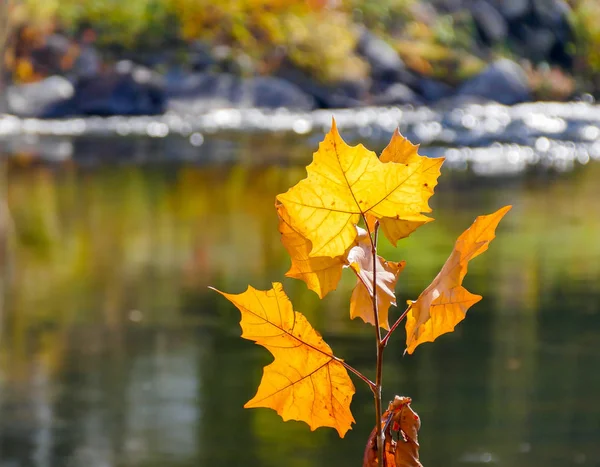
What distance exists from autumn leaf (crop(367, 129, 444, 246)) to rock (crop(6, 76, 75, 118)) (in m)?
26.3

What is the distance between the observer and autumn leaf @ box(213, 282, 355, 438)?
0.97m

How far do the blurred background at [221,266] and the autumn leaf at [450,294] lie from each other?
3487 millimetres

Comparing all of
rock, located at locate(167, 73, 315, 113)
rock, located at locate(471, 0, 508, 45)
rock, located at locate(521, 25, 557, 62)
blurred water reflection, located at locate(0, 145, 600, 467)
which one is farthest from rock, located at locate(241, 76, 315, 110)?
blurred water reflection, located at locate(0, 145, 600, 467)

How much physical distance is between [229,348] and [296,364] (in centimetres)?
513

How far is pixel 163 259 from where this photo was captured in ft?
29.1

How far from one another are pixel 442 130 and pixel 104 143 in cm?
619

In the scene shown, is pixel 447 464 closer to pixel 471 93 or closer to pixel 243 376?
pixel 243 376

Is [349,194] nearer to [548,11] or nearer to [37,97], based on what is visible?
[37,97]

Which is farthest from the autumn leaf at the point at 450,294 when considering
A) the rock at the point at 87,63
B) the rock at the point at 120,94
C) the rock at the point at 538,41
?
the rock at the point at 538,41

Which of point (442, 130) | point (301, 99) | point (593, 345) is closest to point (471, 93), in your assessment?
point (301, 99)

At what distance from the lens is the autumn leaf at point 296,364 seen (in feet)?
3.18

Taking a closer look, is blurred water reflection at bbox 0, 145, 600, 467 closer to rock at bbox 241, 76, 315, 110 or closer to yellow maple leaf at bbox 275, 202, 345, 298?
yellow maple leaf at bbox 275, 202, 345, 298

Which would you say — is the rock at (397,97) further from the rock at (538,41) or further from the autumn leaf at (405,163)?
the autumn leaf at (405,163)

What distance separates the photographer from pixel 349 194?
918mm
